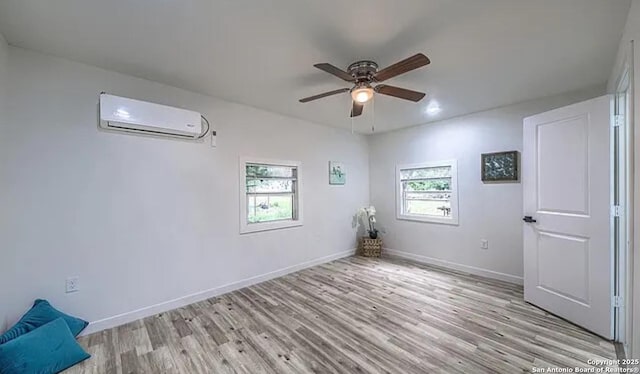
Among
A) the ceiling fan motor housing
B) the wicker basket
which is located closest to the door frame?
the ceiling fan motor housing

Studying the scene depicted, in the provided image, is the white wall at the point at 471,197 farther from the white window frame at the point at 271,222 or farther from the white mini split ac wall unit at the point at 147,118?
the white mini split ac wall unit at the point at 147,118

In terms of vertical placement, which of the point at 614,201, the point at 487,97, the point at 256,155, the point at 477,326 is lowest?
the point at 477,326

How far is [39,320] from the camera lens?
198 cm

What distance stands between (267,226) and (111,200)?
180 cm

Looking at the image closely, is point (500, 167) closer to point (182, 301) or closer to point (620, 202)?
point (620, 202)

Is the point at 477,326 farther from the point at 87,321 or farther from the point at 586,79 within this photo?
the point at 87,321

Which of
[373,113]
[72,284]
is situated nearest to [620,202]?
[373,113]

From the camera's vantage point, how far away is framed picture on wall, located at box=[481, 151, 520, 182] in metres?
3.42

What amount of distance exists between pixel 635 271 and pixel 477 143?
2612 mm

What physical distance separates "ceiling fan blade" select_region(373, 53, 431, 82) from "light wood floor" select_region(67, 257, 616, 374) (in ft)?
7.20

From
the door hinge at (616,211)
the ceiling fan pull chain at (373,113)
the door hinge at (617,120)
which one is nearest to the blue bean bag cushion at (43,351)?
the ceiling fan pull chain at (373,113)

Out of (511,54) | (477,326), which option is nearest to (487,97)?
(511,54)

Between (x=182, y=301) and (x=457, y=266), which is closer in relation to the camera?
(x=182, y=301)

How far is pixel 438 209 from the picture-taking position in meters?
4.38
